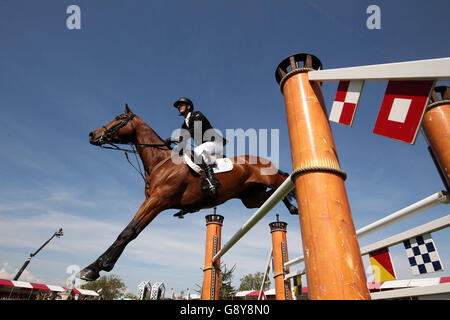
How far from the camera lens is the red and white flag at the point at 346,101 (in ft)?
3.86

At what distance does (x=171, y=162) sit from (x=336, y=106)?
2361 mm

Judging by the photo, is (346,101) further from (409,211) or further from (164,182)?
(164,182)

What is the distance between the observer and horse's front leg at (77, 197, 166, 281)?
2154mm

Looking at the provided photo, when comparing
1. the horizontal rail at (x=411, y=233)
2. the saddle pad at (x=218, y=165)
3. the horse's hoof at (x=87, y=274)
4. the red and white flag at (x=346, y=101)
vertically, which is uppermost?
the saddle pad at (x=218, y=165)

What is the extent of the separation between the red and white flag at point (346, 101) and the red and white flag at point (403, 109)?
122 millimetres

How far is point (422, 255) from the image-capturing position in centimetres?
181

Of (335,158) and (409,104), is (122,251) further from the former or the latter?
(409,104)

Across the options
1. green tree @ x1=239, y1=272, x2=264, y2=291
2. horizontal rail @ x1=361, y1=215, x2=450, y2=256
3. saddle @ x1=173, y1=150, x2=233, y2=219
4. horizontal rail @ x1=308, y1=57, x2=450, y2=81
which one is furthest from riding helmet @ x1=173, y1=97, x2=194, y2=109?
green tree @ x1=239, y1=272, x2=264, y2=291

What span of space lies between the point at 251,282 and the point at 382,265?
4354 centimetres

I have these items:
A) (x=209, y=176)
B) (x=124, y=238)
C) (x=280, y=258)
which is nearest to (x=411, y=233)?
(x=209, y=176)

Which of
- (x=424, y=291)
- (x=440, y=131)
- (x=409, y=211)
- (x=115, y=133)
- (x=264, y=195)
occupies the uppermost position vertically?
(x=115, y=133)

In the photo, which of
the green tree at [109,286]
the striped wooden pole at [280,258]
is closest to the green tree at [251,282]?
the green tree at [109,286]

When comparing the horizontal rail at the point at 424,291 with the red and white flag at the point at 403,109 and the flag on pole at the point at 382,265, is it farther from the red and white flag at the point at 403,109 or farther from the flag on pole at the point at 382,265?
the red and white flag at the point at 403,109

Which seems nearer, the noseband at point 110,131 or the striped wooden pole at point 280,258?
the noseband at point 110,131
